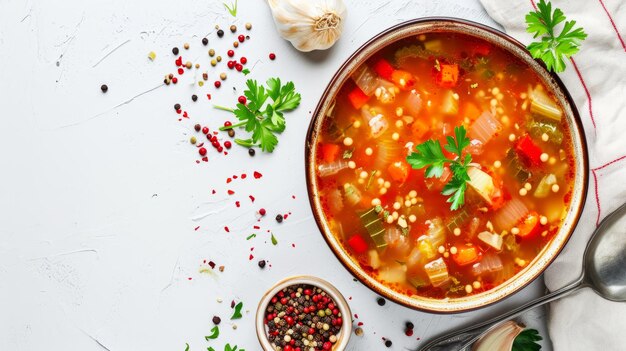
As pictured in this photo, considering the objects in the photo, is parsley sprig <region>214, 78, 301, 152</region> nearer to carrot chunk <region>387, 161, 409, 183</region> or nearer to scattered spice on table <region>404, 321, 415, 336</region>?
carrot chunk <region>387, 161, 409, 183</region>

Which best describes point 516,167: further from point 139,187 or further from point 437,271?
point 139,187

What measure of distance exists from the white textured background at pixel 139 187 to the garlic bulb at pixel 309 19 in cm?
11

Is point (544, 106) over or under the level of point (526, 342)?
over

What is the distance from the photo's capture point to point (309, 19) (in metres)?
2.90

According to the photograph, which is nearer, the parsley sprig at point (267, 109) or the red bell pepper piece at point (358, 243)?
the red bell pepper piece at point (358, 243)

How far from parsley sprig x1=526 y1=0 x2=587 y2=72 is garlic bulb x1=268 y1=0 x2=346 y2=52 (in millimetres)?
777

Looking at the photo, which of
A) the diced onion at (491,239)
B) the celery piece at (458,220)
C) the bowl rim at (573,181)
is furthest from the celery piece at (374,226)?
the diced onion at (491,239)

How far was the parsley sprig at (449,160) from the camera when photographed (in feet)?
8.73

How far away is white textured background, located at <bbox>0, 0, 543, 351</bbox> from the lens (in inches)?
121

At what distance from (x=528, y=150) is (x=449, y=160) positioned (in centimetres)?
37

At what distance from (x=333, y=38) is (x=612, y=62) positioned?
116cm

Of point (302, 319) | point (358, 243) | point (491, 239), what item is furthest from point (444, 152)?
point (302, 319)

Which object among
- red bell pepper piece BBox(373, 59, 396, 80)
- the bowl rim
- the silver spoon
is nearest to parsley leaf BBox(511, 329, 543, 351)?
the silver spoon

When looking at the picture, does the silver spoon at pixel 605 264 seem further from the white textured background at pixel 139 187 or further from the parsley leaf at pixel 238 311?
the parsley leaf at pixel 238 311
